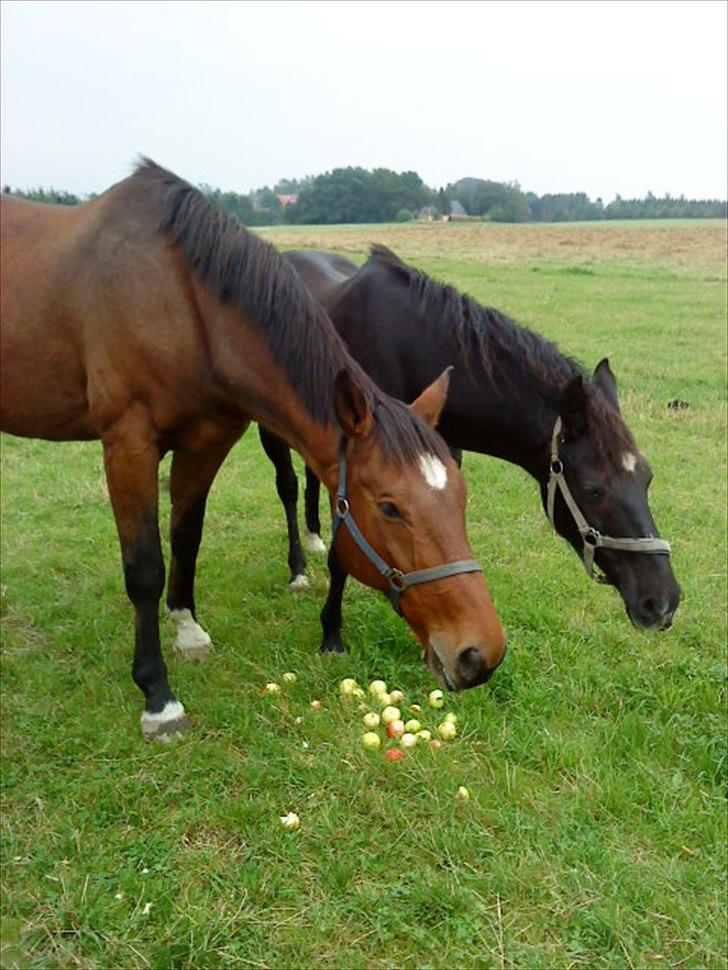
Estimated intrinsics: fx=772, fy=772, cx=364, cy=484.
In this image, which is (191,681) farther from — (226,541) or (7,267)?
(7,267)

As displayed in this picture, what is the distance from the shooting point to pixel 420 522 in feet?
8.18

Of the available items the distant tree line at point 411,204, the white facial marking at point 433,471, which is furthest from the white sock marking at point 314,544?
the distant tree line at point 411,204

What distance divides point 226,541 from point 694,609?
314 centimetres

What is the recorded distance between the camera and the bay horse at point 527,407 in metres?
3.21

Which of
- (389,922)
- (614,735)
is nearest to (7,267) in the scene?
(389,922)

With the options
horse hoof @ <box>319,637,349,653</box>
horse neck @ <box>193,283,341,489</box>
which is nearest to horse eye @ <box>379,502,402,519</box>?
horse neck @ <box>193,283,341,489</box>

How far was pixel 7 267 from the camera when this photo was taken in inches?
141

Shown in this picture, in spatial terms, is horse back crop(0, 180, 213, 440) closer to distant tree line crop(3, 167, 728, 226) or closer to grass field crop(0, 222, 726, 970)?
grass field crop(0, 222, 726, 970)

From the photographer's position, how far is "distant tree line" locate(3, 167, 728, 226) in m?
62.7

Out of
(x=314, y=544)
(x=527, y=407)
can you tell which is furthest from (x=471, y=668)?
(x=314, y=544)

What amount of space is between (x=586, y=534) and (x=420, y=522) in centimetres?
111

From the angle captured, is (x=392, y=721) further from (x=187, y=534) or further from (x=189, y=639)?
(x=187, y=534)

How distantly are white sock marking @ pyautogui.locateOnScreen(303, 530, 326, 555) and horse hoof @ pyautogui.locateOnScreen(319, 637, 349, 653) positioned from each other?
146 cm

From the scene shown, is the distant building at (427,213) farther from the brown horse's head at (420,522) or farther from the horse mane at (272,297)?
the brown horse's head at (420,522)
